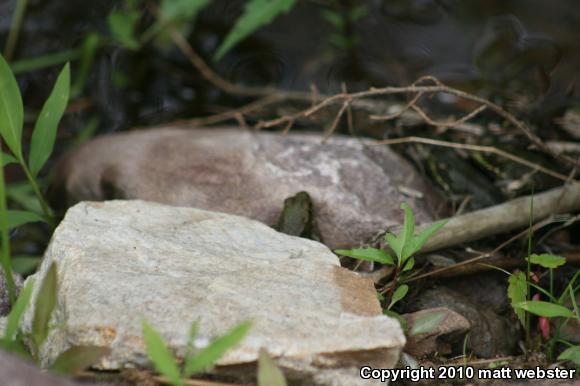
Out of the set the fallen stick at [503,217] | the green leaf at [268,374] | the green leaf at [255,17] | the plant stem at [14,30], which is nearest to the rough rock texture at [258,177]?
the fallen stick at [503,217]

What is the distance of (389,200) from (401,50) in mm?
1932

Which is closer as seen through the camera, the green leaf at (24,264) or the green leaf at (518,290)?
the green leaf at (518,290)

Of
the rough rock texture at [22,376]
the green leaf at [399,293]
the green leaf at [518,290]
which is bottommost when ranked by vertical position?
the green leaf at [399,293]

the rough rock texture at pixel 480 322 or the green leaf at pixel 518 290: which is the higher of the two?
the green leaf at pixel 518 290

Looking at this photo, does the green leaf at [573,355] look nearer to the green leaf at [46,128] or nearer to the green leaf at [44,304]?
the green leaf at [44,304]

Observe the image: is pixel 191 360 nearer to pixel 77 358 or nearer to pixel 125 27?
pixel 77 358

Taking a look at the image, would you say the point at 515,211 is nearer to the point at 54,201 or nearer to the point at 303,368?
the point at 303,368

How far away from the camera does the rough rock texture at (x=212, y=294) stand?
171cm

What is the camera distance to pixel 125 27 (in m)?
4.11

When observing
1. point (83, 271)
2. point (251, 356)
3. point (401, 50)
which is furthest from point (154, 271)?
point (401, 50)

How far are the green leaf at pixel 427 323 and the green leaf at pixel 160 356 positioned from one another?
0.79m


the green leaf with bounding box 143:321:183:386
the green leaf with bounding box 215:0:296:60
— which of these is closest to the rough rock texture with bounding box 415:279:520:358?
the green leaf with bounding box 143:321:183:386

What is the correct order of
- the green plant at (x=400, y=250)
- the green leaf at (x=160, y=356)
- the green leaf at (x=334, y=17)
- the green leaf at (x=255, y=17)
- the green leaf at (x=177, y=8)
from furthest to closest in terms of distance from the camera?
1. the green leaf at (x=334, y=17)
2. the green leaf at (x=177, y=8)
3. the green leaf at (x=255, y=17)
4. the green plant at (x=400, y=250)
5. the green leaf at (x=160, y=356)

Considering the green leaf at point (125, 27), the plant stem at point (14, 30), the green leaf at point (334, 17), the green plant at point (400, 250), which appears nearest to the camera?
the green plant at point (400, 250)
